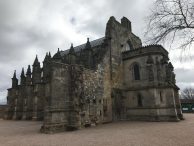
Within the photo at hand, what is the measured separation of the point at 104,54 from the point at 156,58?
6396mm

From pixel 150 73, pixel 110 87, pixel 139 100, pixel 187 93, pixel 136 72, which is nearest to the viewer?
pixel 150 73

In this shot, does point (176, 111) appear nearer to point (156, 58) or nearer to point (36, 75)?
point (156, 58)

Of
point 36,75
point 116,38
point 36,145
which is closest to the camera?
point 36,145

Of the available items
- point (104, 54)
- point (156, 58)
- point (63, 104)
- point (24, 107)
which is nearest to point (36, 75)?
point (24, 107)

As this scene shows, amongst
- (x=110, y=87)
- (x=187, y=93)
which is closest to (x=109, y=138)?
(x=110, y=87)

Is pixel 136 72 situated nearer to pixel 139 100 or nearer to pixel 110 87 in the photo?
pixel 139 100

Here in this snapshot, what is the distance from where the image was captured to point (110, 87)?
21.3 meters

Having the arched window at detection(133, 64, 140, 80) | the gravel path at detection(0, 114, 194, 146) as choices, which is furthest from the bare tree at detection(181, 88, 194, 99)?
the gravel path at detection(0, 114, 194, 146)

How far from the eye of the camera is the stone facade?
15.5 meters

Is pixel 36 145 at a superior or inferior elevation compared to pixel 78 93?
inferior

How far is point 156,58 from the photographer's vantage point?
21.7 metres

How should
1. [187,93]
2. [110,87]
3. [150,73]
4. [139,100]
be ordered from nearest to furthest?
[150,73] < [110,87] < [139,100] < [187,93]

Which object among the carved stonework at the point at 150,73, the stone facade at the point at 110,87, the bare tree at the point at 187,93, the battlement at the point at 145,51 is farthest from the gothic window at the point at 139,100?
the bare tree at the point at 187,93

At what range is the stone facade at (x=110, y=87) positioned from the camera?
50.8 feet
